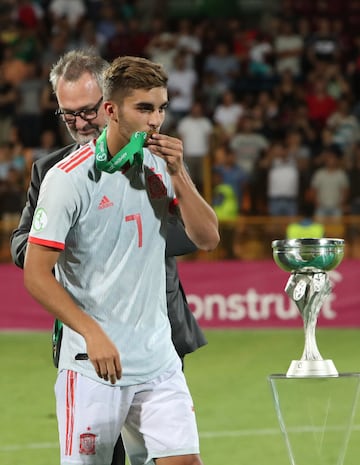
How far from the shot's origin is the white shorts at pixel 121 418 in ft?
12.5

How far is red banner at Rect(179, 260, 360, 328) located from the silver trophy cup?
962 cm

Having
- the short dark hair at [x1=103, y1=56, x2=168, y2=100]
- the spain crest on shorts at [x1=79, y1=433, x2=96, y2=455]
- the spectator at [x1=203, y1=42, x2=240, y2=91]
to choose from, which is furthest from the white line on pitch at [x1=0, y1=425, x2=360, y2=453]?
the spectator at [x1=203, y1=42, x2=240, y2=91]

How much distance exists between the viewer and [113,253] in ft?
12.4

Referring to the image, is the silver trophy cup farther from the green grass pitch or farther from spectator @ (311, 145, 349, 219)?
spectator @ (311, 145, 349, 219)

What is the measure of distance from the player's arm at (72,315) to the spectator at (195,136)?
42.7 ft

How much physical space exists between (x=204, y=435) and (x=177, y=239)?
3315 millimetres

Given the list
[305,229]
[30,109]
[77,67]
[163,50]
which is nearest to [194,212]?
[77,67]

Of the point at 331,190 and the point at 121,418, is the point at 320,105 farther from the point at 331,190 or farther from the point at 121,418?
the point at 121,418

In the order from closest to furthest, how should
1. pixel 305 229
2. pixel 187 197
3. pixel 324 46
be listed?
pixel 187 197, pixel 305 229, pixel 324 46

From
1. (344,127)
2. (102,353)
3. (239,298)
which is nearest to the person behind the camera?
(102,353)

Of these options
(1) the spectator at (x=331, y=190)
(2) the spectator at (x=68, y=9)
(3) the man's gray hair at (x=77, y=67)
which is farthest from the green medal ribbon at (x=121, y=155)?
(2) the spectator at (x=68, y=9)

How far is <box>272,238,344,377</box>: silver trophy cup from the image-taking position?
12.6 feet

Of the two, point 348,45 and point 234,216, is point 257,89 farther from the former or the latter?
point 234,216

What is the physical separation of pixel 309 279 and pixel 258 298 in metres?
9.85
